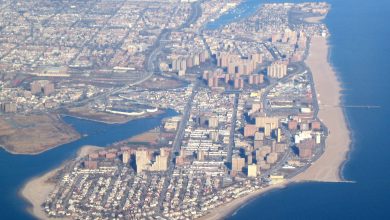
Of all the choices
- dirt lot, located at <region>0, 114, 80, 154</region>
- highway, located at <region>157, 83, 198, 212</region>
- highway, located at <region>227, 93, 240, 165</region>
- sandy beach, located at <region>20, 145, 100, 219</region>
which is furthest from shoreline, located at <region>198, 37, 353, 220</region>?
dirt lot, located at <region>0, 114, 80, 154</region>

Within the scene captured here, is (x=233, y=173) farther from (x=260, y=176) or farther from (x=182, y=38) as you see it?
(x=182, y=38)

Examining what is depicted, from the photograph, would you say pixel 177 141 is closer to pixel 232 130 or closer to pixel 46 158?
pixel 232 130

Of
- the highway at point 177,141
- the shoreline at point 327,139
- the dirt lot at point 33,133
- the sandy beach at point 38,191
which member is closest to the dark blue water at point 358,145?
the shoreline at point 327,139

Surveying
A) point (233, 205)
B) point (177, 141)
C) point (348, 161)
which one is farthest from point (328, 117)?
point (233, 205)

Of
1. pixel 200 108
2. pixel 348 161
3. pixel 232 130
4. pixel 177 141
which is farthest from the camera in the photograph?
pixel 200 108

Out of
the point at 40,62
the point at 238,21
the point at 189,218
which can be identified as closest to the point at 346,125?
the point at 189,218

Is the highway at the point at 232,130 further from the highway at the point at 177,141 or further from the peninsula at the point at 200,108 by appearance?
the highway at the point at 177,141
